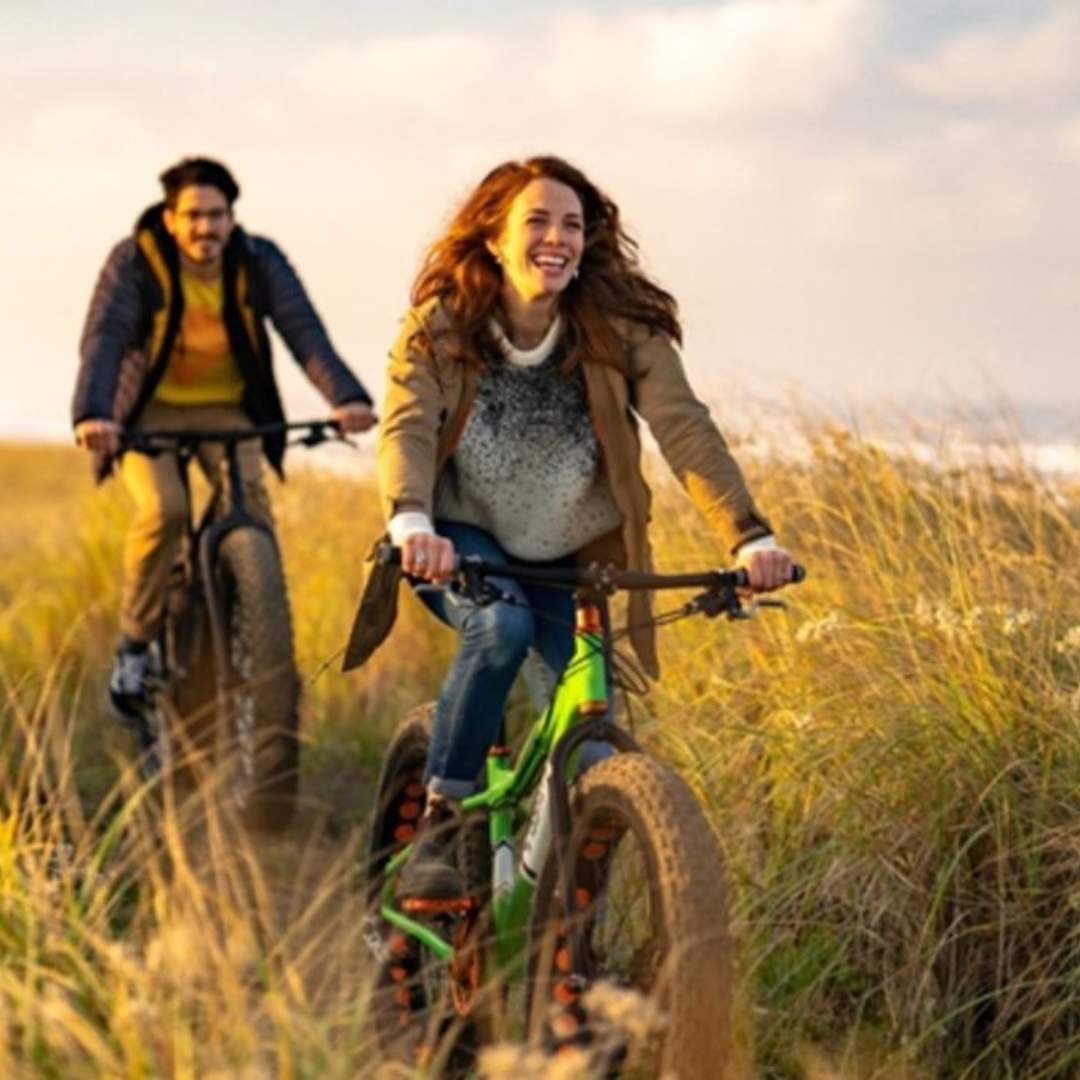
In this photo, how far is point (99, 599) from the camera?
11.6 metres

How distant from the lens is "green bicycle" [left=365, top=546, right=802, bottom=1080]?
486cm

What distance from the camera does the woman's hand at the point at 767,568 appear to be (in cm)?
543

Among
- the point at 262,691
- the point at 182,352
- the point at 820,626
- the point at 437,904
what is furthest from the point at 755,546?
the point at 182,352

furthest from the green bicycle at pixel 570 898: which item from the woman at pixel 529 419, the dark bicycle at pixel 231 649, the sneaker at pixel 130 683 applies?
the sneaker at pixel 130 683

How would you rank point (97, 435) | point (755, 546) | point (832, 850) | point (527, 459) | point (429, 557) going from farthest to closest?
point (97, 435) → point (832, 850) → point (527, 459) → point (755, 546) → point (429, 557)

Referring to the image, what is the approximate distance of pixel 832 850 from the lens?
6.17 meters

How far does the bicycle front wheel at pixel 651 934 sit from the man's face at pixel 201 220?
4.41 m

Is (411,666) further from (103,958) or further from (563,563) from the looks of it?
(103,958)

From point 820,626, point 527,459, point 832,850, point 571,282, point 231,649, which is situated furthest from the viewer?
point 231,649

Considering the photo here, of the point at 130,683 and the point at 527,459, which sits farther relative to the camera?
the point at 130,683

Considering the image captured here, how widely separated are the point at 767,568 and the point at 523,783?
2.55ft

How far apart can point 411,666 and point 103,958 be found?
5335mm

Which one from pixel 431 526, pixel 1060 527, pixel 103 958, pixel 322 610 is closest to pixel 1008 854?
pixel 431 526

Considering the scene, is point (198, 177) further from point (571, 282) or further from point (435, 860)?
point (435, 860)
